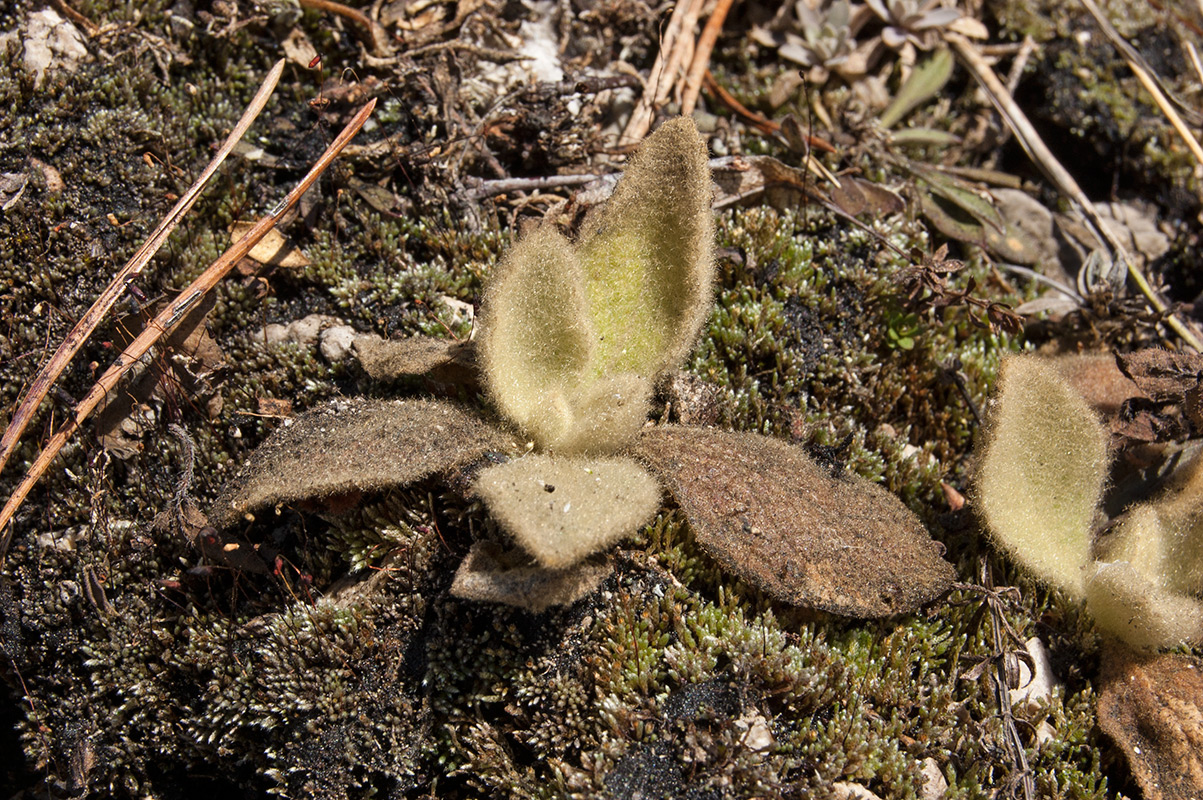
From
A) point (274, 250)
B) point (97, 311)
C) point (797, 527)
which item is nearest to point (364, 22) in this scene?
point (274, 250)

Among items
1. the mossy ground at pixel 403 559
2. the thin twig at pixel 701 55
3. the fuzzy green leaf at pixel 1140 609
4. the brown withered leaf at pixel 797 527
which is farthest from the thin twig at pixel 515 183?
the fuzzy green leaf at pixel 1140 609

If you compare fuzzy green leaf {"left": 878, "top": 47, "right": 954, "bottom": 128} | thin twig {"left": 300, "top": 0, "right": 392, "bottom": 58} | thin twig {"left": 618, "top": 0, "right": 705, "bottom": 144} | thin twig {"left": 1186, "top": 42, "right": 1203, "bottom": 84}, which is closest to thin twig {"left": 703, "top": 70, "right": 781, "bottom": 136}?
thin twig {"left": 618, "top": 0, "right": 705, "bottom": 144}

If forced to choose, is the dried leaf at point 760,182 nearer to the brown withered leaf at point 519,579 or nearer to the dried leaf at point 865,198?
the dried leaf at point 865,198

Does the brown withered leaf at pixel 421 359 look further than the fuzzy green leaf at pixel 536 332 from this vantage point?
Yes

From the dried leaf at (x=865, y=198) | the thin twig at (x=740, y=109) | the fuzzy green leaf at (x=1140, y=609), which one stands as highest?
the thin twig at (x=740, y=109)

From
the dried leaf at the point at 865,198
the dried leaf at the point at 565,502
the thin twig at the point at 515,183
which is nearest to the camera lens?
the dried leaf at the point at 565,502

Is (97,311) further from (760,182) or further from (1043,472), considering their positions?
(1043,472)

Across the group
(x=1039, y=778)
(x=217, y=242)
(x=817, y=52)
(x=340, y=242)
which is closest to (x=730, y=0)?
(x=817, y=52)

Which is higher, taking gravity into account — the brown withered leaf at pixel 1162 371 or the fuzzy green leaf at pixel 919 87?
the fuzzy green leaf at pixel 919 87
